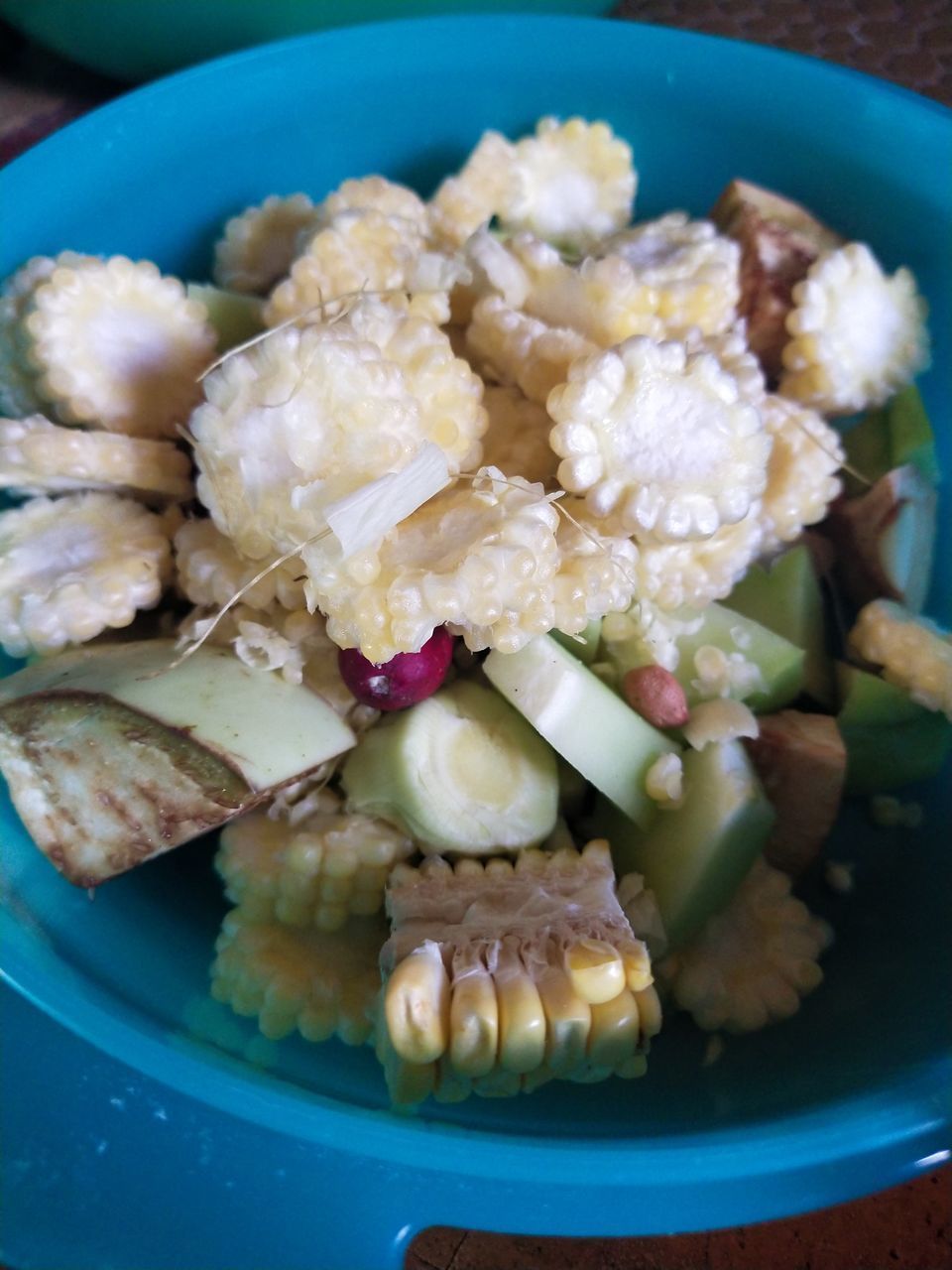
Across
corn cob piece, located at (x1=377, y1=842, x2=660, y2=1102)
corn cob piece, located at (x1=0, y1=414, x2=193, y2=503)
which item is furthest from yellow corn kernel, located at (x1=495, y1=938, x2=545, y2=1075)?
corn cob piece, located at (x1=0, y1=414, x2=193, y2=503)

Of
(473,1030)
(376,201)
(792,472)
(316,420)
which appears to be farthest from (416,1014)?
(376,201)

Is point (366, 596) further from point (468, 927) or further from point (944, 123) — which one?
point (944, 123)

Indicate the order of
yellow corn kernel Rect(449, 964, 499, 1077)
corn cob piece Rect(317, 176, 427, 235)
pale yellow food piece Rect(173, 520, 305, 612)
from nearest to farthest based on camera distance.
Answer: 1. yellow corn kernel Rect(449, 964, 499, 1077)
2. pale yellow food piece Rect(173, 520, 305, 612)
3. corn cob piece Rect(317, 176, 427, 235)

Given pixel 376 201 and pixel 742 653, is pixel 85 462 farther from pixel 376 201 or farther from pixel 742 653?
pixel 742 653

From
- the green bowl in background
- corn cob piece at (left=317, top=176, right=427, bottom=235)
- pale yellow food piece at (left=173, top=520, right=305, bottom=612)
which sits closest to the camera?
pale yellow food piece at (left=173, top=520, right=305, bottom=612)

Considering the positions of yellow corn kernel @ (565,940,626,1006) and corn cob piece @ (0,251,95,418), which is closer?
yellow corn kernel @ (565,940,626,1006)

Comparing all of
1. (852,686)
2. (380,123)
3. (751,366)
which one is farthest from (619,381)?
(380,123)

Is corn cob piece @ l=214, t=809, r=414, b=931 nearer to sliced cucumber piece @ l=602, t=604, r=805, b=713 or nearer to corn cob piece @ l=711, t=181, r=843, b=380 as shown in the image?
sliced cucumber piece @ l=602, t=604, r=805, b=713
